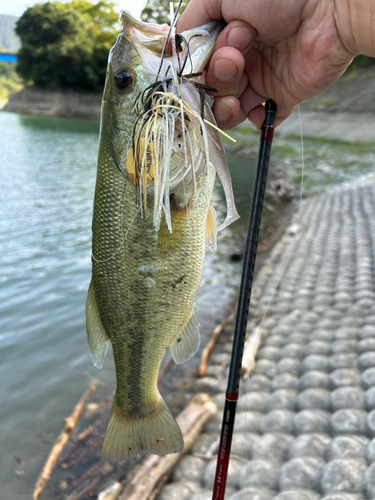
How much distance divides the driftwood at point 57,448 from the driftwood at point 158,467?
852 mm

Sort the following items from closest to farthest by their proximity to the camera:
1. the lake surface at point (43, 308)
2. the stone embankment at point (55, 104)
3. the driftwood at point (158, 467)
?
the driftwood at point (158, 467)
the lake surface at point (43, 308)
the stone embankment at point (55, 104)

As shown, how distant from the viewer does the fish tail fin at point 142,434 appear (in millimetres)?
1733

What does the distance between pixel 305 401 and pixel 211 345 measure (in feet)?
6.65

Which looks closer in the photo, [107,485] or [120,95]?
[120,95]

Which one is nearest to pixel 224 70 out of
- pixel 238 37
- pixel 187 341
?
pixel 238 37

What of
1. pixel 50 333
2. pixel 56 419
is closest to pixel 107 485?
pixel 56 419

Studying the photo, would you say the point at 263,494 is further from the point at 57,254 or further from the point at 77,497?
the point at 57,254

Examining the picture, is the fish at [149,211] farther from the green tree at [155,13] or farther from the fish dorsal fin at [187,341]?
the green tree at [155,13]

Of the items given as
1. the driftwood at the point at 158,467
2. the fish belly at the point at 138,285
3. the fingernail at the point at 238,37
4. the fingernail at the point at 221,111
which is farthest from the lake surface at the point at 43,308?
the fingernail at the point at 238,37

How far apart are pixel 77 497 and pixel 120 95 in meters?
3.32

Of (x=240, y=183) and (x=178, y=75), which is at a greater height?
(x=178, y=75)

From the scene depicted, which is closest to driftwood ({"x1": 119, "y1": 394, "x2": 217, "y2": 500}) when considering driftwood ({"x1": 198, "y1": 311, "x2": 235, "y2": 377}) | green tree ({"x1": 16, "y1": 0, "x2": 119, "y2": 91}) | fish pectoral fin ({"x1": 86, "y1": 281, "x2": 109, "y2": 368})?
driftwood ({"x1": 198, "y1": 311, "x2": 235, "y2": 377})

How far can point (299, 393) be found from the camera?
11.7ft

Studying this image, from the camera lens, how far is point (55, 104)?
50312 millimetres
